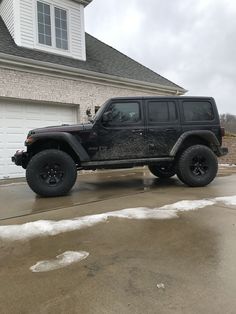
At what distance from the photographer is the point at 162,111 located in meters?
7.30

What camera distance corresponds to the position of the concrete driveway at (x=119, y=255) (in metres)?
2.40

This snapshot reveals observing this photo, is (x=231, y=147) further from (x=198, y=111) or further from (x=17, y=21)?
(x=17, y=21)

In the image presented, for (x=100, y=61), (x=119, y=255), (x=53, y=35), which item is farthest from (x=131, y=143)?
(x=100, y=61)

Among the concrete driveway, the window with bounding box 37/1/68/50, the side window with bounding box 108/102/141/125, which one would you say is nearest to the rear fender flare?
Result: the side window with bounding box 108/102/141/125

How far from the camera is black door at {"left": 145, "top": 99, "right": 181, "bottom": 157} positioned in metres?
7.08

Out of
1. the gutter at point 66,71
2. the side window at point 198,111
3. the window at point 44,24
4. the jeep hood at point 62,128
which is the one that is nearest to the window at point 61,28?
the window at point 44,24

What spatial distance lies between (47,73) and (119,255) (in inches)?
339

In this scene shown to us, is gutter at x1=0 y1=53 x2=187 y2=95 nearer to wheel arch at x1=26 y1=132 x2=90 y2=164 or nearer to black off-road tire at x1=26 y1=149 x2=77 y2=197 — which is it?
wheel arch at x1=26 y1=132 x2=90 y2=164

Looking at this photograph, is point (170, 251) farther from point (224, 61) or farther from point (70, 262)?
point (224, 61)

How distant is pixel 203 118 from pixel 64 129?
315 cm

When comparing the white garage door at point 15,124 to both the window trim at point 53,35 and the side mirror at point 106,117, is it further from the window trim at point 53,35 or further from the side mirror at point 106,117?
the side mirror at point 106,117

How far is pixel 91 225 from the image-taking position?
4.30m

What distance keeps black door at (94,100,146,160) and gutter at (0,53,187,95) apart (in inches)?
176

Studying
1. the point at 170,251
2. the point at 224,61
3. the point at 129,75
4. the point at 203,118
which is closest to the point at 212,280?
the point at 170,251
